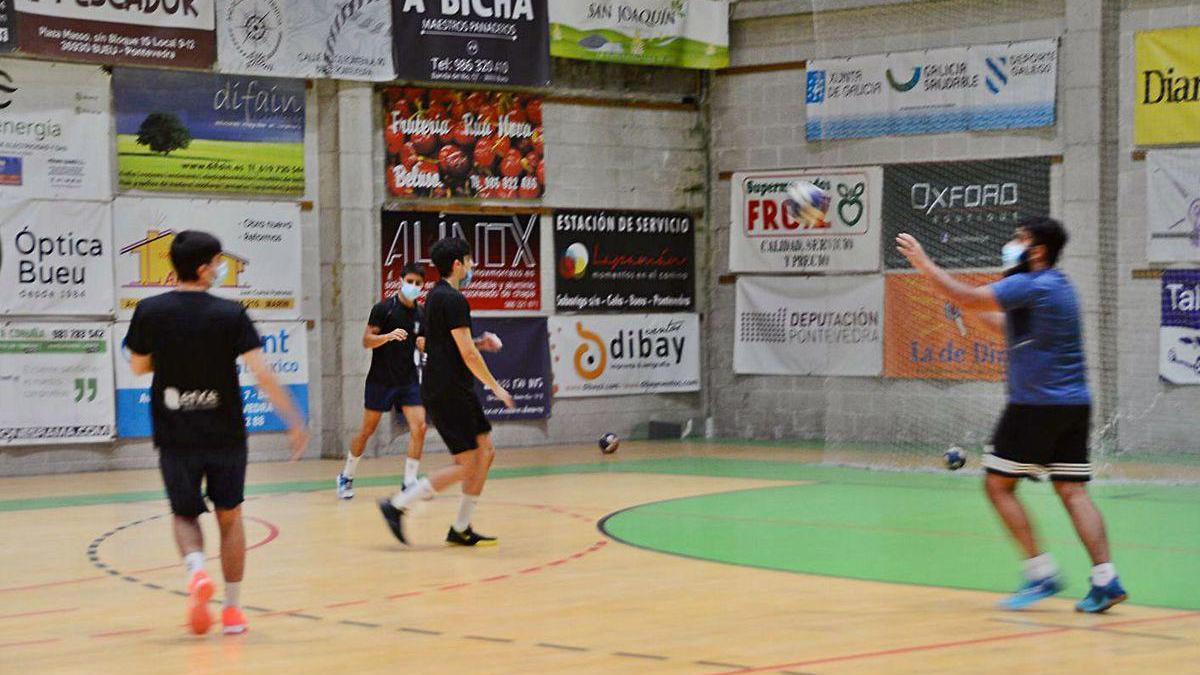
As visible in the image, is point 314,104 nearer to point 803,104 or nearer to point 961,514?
point 803,104

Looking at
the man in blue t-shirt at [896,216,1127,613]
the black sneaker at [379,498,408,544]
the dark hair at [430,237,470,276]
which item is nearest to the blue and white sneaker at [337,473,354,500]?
the black sneaker at [379,498,408,544]

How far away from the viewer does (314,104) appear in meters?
22.4

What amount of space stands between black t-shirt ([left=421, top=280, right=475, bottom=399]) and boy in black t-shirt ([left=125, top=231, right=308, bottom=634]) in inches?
137

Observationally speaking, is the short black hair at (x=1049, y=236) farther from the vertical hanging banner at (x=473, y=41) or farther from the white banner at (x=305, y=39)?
the vertical hanging banner at (x=473, y=41)

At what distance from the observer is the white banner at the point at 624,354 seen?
24812mm

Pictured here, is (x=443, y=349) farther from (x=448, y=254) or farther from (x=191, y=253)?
(x=191, y=253)

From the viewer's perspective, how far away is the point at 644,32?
2509 cm

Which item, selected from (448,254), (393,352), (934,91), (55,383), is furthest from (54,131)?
(934,91)

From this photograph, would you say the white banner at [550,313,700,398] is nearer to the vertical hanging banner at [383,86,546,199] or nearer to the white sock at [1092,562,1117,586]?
the vertical hanging banner at [383,86,546,199]

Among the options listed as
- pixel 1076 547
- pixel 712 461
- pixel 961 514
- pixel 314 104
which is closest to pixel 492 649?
pixel 1076 547

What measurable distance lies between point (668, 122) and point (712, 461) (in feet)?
21.9

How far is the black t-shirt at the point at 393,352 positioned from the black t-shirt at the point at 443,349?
411 cm

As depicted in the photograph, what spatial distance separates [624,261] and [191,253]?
16.5 meters

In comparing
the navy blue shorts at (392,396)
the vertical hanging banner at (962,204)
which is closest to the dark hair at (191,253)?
the navy blue shorts at (392,396)
